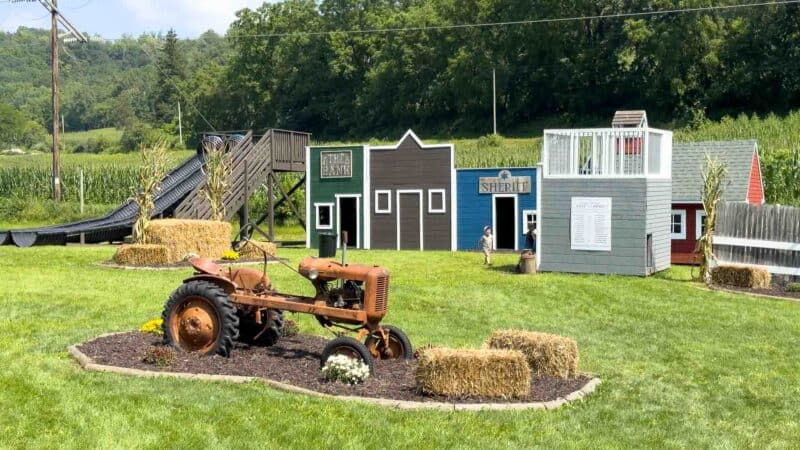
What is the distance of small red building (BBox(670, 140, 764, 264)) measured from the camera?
3250 centimetres

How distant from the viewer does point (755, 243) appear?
25766 millimetres

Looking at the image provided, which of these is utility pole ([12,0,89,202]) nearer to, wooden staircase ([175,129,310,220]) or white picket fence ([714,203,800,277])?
wooden staircase ([175,129,310,220])

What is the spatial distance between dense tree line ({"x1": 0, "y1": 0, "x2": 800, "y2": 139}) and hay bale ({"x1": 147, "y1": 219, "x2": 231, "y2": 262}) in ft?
184

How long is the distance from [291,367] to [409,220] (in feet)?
80.6

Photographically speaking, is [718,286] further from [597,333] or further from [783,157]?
[783,157]

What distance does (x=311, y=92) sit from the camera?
107000 millimetres

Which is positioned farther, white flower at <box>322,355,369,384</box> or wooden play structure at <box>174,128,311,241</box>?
wooden play structure at <box>174,128,311,241</box>

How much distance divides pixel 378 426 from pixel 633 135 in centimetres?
1935

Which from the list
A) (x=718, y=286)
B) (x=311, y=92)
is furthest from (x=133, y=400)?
(x=311, y=92)

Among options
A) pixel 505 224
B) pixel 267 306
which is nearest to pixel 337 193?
pixel 505 224

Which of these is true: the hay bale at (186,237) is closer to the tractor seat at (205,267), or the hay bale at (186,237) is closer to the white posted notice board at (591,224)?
the white posted notice board at (591,224)

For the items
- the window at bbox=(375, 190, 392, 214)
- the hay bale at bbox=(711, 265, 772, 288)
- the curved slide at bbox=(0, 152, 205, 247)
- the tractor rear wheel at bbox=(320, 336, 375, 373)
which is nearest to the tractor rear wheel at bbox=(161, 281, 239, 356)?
the tractor rear wheel at bbox=(320, 336, 375, 373)

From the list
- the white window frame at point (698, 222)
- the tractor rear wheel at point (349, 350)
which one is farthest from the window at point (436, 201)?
the tractor rear wheel at point (349, 350)

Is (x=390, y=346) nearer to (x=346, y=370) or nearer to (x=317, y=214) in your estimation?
(x=346, y=370)
